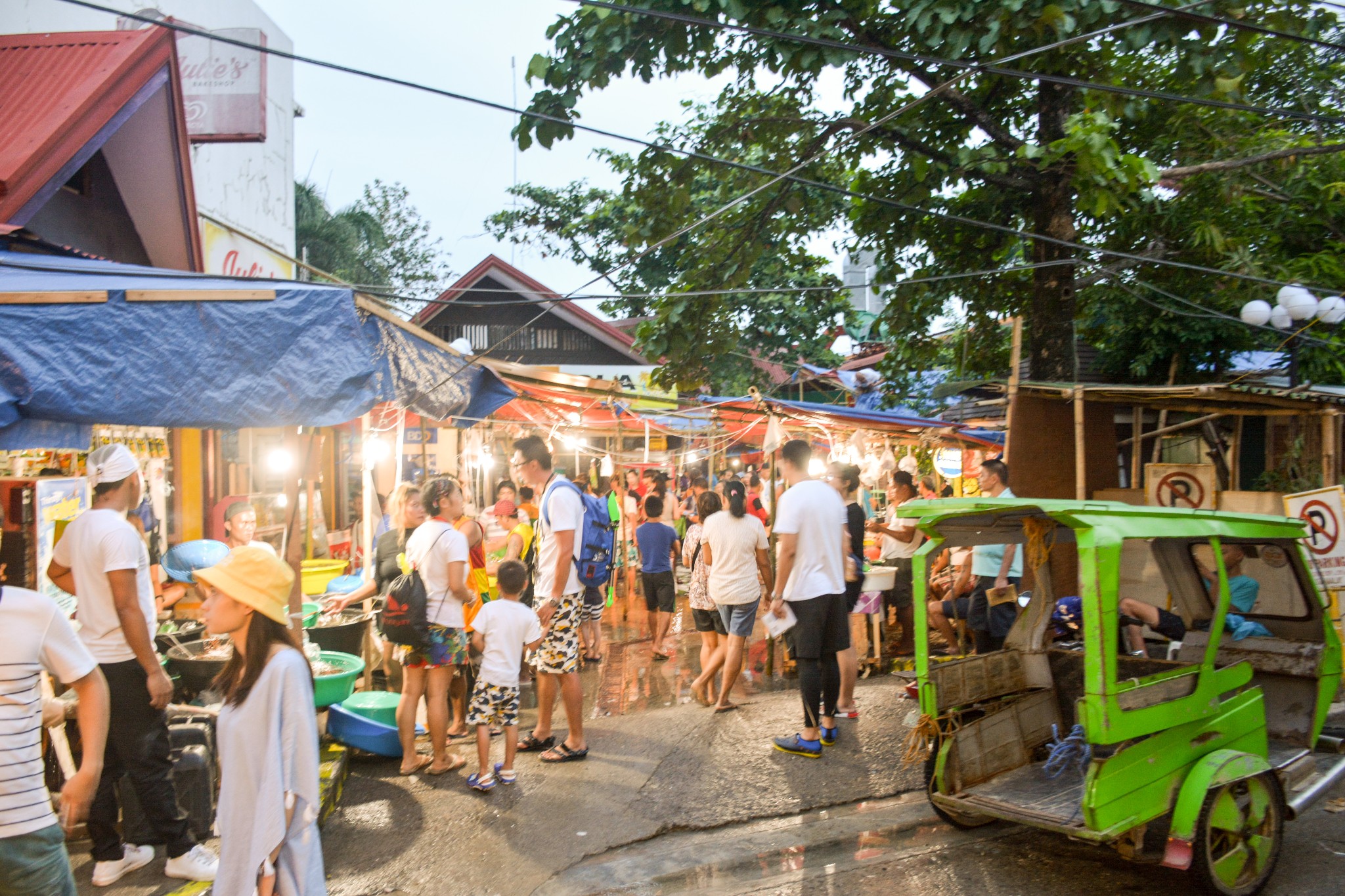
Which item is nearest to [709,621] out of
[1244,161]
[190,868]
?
[190,868]

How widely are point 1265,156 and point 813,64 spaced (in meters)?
5.35

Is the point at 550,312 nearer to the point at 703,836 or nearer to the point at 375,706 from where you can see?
the point at 375,706

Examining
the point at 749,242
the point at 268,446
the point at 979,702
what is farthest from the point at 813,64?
the point at 268,446

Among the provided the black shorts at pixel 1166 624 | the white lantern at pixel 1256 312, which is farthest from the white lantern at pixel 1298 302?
the black shorts at pixel 1166 624

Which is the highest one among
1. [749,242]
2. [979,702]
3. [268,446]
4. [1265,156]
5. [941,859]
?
[1265,156]

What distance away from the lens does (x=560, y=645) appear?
6.15 m

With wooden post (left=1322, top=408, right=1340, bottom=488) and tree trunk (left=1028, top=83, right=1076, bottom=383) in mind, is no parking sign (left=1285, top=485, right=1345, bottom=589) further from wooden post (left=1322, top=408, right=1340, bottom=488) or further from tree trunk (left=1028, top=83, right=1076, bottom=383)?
tree trunk (left=1028, top=83, right=1076, bottom=383)

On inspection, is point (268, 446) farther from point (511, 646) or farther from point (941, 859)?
point (941, 859)

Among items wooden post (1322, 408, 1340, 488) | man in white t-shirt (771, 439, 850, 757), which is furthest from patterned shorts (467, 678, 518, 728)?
wooden post (1322, 408, 1340, 488)

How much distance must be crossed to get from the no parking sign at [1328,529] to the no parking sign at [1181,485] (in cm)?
96

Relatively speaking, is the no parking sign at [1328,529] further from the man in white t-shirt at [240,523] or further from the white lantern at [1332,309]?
the man in white t-shirt at [240,523]

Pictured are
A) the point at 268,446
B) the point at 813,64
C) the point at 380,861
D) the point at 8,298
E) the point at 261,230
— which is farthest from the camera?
the point at 261,230

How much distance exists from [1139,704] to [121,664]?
4785 millimetres

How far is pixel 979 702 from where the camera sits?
5.28 m
